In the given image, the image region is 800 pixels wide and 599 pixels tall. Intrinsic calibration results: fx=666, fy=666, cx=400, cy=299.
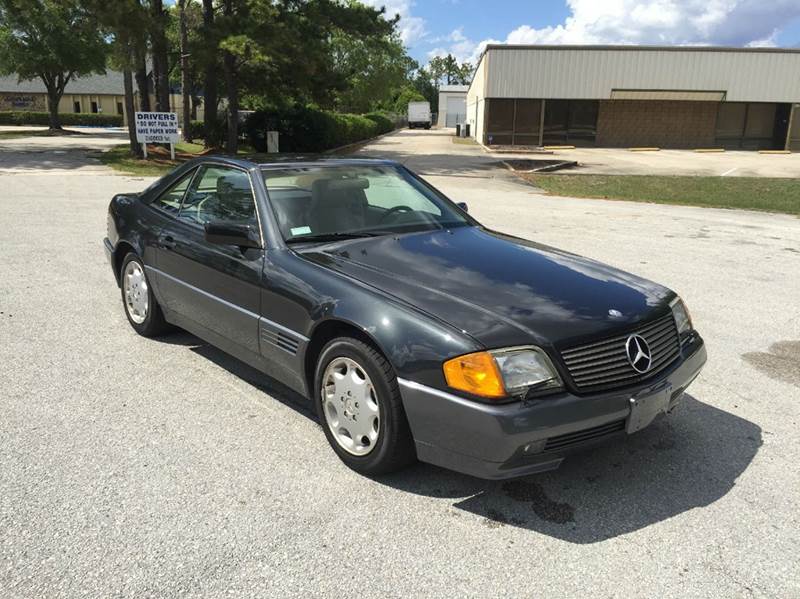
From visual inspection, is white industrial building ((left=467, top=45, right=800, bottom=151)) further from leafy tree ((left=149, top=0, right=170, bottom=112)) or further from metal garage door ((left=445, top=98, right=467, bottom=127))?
metal garage door ((left=445, top=98, right=467, bottom=127))

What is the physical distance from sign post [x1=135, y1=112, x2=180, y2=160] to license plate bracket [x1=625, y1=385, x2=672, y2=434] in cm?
2144

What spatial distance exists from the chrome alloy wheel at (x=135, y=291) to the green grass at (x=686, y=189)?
46.2 feet

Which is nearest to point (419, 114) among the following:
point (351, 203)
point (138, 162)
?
point (138, 162)

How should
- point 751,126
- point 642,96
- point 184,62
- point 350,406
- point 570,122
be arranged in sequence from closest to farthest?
point 350,406, point 184,62, point 642,96, point 570,122, point 751,126

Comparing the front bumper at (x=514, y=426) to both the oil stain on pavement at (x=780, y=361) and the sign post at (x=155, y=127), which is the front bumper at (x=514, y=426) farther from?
the sign post at (x=155, y=127)

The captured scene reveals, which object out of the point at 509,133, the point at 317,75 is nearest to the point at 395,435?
the point at 317,75

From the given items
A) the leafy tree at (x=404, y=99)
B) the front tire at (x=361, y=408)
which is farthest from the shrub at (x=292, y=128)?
the leafy tree at (x=404, y=99)

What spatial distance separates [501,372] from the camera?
8.87 feet

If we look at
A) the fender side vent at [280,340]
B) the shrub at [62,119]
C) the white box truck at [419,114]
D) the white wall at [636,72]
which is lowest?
the fender side vent at [280,340]

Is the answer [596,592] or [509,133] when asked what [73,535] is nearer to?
[596,592]

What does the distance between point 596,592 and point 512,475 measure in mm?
544

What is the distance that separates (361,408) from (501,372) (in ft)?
2.46

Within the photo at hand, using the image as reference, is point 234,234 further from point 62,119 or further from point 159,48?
point 62,119

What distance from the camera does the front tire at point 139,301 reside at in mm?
4875
